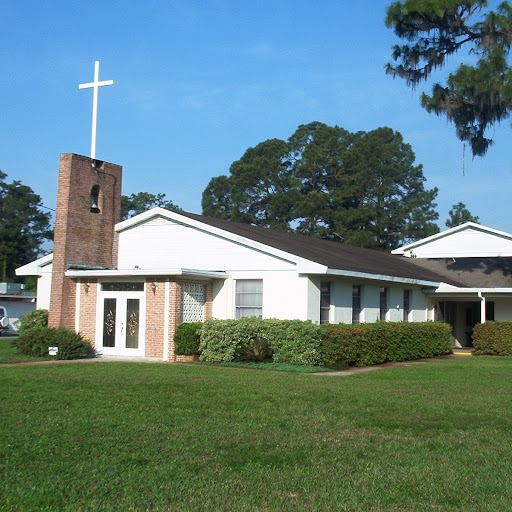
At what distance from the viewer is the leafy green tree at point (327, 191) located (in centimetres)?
5456

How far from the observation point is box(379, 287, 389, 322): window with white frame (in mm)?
24844

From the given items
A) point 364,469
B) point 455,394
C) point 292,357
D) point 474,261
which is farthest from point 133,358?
point 474,261

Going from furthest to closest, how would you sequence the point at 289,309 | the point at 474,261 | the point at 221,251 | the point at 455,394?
the point at 474,261, the point at 221,251, the point at 289,309, the point at 455,394

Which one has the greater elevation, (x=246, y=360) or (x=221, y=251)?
(x=221, y=251)

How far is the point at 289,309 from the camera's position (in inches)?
797

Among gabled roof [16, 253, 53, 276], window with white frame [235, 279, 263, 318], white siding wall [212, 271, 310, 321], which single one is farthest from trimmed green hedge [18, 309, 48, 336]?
window with white frame [235, 279, 263, 318]

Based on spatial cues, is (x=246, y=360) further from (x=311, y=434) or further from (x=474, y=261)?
(x=474, y=261)

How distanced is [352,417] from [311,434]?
1.48m

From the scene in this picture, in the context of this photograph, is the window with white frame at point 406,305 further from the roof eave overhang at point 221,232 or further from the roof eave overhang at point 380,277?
the roof eave overhang at point 221,232

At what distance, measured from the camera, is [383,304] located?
986 inches

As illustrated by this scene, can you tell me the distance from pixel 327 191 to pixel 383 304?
33720 mm

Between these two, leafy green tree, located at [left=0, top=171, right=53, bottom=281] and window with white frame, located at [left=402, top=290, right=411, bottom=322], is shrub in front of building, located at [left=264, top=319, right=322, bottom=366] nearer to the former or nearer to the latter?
window with white frame, located at [left=402, top=290, right=411, bottom=322]

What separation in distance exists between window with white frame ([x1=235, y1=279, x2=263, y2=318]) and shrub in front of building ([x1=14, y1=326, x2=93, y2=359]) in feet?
16.1

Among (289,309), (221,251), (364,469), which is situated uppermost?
(221,251)
